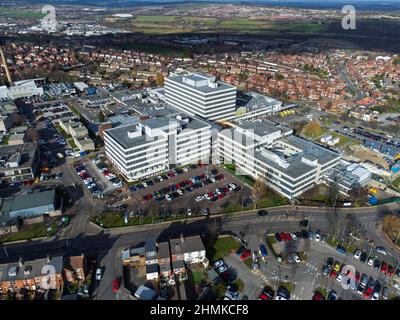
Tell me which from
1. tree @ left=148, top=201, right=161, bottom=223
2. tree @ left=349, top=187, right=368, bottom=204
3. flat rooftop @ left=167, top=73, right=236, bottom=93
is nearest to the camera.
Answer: tree @ left=148, top=201, right=161, bottom=223

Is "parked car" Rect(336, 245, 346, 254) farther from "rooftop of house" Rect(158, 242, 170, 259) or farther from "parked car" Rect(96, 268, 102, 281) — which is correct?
"parked car" Rect(96, 268, 102, 281)

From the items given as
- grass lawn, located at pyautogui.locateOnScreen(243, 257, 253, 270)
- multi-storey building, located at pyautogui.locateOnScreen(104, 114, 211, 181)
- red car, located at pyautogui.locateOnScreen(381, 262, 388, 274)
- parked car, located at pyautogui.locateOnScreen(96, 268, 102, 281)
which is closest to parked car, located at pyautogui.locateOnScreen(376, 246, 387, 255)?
red car, located at pyautogui.locateOnScreen(381, 262, 388, 274)

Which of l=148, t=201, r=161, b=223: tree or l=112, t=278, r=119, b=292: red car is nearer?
l=112, t=278, r=119, b=292: red car

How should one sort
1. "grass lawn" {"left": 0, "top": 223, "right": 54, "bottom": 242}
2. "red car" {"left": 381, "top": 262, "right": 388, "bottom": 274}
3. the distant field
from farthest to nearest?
the distant field, "grass lawn" {"left": 0, "top": 223, "right": 54, "bottom": 242}, "red car" {"left": 381, "top": 262, "right": 388, "bottom": 274}

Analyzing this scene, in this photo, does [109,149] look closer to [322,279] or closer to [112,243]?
[112,243]

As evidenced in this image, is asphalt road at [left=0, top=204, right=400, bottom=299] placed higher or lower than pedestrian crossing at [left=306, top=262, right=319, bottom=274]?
higher

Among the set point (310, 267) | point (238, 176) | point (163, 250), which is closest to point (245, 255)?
point (310, 267)

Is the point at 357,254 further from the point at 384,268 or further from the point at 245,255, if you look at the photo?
the point at 245,255

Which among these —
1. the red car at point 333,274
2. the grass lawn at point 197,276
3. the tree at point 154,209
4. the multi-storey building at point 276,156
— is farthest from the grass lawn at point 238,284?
the multi-storey building at point 276,156

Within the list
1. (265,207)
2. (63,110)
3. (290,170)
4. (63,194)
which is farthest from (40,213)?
(63,110)
